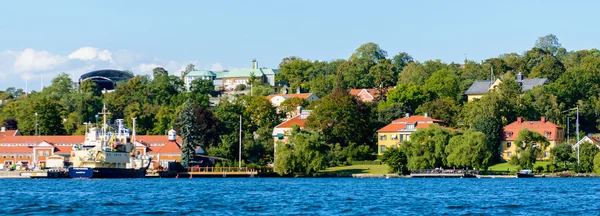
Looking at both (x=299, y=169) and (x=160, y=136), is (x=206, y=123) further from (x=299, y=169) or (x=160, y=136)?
(x=299, y=169)

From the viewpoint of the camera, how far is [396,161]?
105 metres

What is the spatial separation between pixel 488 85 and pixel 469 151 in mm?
43926

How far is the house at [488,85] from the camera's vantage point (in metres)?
144

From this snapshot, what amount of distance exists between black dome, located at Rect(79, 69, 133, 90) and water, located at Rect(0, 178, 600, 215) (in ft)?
376

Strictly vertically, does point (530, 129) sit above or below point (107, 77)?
below

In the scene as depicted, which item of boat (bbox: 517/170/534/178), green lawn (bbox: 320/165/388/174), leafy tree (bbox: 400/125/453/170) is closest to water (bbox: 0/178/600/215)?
boat (bbox: 517/170/534/178)

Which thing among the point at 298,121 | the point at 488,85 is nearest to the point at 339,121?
the point at 298,121

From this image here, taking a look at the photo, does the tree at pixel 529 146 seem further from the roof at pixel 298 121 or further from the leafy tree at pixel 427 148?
the roof at pixel 298 121

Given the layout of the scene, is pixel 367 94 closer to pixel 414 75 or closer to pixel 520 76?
pixel 414 75

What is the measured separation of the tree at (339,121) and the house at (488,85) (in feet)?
80.2

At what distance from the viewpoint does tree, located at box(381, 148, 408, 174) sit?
105438mm

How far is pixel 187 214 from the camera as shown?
1970 inches

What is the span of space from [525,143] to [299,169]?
22898mm

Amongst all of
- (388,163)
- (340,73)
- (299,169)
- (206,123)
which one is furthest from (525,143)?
(340,73)
